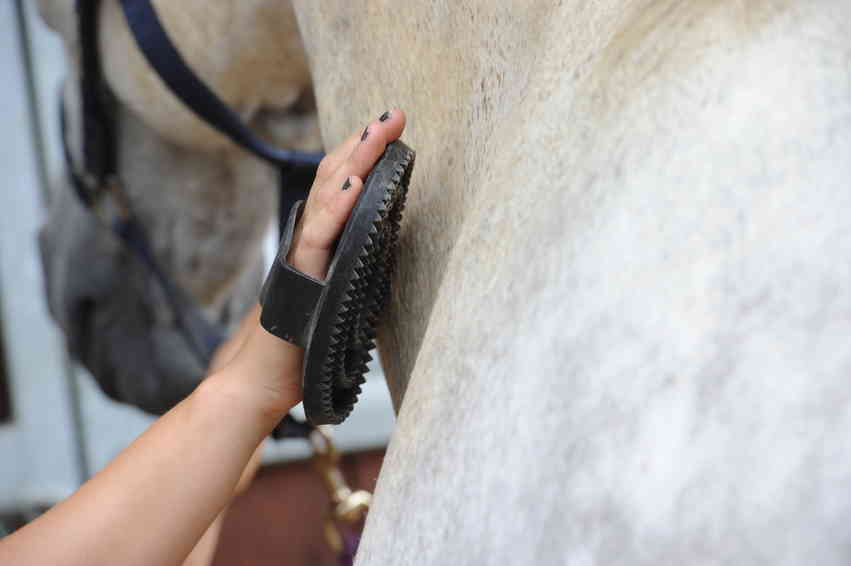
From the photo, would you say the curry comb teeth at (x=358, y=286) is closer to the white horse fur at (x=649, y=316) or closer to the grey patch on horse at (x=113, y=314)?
the white horse fur at (x=649, y=316)

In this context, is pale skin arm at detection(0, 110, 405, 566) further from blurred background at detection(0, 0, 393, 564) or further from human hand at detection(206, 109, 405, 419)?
blurred background at detection(0, 0, 393, 564)

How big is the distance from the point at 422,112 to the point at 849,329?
244 mm

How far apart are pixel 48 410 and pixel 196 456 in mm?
1357

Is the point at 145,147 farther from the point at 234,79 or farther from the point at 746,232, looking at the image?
the point at 746,232

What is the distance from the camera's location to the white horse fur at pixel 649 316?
0.73 ft

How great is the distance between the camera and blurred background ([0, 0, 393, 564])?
4.88 ft

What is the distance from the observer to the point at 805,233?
0.24 m

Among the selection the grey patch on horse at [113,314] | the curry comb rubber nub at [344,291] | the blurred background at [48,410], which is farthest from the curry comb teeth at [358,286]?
the blurred background at [48,410]

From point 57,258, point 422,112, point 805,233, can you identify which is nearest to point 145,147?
point 57,258

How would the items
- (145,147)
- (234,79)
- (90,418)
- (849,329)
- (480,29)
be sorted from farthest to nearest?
1. (90,418)
2. (145,147)
3. (234,79)
4. (480,29)
5. (849,329)

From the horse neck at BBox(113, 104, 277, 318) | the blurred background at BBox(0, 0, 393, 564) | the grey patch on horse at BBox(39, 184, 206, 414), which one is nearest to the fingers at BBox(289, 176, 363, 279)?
the horse neck at BBox(113, 104, 277, 318)

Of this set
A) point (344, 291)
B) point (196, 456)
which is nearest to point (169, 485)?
point (196, 456)

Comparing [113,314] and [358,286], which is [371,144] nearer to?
[358,286]

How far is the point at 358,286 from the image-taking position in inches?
14.6
